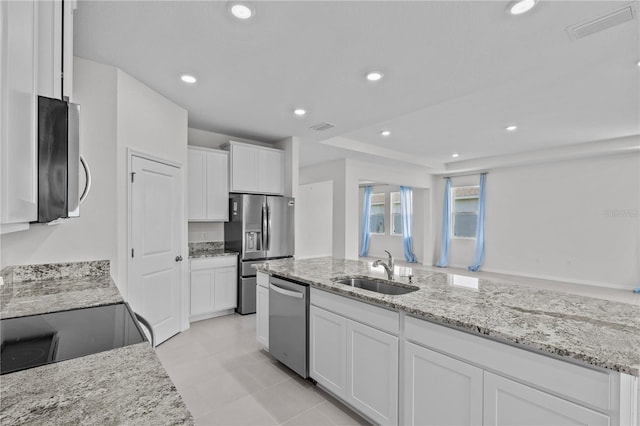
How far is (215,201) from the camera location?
13.6 feet

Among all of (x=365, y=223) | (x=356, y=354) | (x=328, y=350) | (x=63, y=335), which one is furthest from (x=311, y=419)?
(x=365, y=223)

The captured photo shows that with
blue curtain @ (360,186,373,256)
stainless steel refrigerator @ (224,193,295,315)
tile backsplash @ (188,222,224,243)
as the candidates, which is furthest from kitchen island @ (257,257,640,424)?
blue curtain @ (360,186,373,256)

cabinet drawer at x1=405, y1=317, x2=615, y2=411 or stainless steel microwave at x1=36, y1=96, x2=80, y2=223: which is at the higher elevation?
stainless steel microwave at x1=36, y1=96, x2=80, y2=223

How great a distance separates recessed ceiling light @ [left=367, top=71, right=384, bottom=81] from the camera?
8.75ft

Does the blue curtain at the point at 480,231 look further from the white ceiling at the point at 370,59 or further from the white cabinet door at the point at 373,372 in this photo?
the white cabinet door at the point at 373,372

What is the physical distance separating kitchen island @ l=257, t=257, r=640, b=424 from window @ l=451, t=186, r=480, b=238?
6459 mm

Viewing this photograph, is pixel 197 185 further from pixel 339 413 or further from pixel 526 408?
pixel 526 408

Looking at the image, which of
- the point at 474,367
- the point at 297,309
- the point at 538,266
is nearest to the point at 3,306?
the point at 297,309

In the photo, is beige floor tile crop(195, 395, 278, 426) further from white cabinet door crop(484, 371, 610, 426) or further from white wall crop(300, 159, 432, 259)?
white wall crop(300, 159, 432, 259)

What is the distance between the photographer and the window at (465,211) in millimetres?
7902

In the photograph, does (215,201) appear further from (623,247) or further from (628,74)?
(623,247)

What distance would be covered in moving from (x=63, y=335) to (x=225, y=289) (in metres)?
3.11

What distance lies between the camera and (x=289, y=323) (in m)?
2.48

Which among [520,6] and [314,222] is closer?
[520,6]
